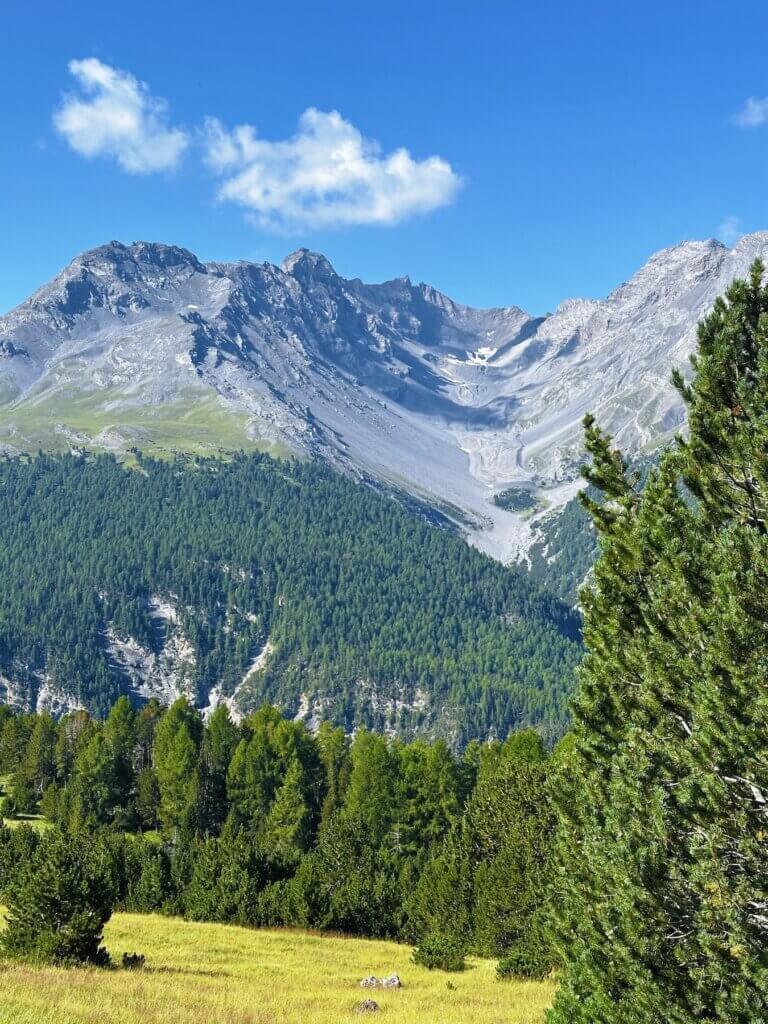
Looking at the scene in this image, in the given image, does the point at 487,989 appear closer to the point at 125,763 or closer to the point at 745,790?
the point at 745,790

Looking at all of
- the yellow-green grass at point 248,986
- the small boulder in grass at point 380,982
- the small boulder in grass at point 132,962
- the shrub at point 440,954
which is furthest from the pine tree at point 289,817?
the small boulder in grass at point 132,962

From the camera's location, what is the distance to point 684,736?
1509 centimetres

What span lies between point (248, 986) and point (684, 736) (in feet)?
68.0

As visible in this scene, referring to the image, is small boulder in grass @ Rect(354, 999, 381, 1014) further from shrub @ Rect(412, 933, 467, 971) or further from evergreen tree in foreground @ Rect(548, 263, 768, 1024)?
shrub @ Rect(412, 933, 467, 971)

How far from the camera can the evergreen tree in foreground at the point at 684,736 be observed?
41.9ft

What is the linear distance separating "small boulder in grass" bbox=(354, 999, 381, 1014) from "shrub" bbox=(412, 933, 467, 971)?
1394cm

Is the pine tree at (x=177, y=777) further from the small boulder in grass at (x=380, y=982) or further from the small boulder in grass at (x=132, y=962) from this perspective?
the small boulder in grass at (x=380, y=982)

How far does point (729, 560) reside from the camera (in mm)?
13664

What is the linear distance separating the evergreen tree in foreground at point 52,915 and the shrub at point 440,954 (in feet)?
57.9

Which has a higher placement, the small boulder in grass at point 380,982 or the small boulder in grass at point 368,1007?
the small boulder in grass at point 368,1007

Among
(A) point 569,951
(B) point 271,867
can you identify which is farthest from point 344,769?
(A) point 569,951

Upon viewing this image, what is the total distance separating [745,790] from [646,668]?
2903 mm

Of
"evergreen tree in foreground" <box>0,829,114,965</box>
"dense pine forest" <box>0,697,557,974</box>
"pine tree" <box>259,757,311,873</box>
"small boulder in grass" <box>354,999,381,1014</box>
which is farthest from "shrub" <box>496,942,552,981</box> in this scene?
"pine tree" <box>259,757,311,873</box>

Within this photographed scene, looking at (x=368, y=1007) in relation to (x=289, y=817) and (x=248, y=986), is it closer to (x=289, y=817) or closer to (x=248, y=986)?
(x=248, y=986)
